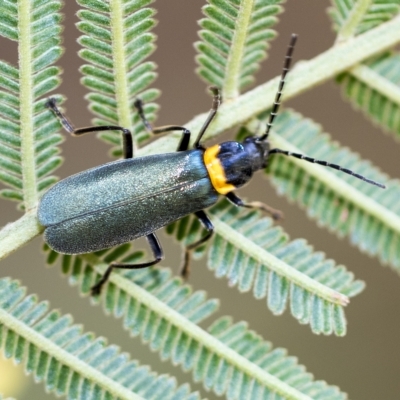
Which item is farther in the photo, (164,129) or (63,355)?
(164,129)

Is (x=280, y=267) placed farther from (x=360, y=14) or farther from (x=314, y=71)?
(x=360, y=14)

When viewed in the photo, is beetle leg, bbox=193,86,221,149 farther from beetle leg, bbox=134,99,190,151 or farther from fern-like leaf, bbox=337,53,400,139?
fern-like leaf, bbox=337,53,400,139

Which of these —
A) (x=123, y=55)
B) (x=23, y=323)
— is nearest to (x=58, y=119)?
(x=123, y=55)

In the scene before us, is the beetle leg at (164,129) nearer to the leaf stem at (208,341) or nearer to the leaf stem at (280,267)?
the leaf stem at (280,267)

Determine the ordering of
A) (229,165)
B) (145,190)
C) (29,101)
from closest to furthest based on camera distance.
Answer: (29,101), (145,190), (229,165)

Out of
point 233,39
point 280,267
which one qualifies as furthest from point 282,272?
point 233,39

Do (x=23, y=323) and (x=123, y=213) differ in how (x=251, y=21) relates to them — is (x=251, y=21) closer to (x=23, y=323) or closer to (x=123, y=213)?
(x=123, y=213)
